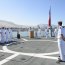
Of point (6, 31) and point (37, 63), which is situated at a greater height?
point (6, 31)

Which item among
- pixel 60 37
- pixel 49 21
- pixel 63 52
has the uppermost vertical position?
pixel 49 21

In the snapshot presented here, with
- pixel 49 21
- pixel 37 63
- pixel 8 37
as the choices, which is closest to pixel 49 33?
pixel 49 21

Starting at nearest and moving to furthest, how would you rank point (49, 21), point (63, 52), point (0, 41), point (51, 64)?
point (63, 52), point (51, 64), point (0, 41), point (49, 21)

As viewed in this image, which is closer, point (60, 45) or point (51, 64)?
point (60, 45)

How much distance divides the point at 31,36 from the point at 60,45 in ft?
73.7

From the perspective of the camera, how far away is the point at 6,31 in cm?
2208

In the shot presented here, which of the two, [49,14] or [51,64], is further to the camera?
[49,14]

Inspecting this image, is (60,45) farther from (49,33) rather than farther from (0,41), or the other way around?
(49,33)

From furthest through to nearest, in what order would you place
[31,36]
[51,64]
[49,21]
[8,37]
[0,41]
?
[49,21], [31,36], [8,37], [0,41], [51,64]

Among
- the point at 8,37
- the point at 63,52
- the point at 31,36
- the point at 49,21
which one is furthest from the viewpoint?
the point at 49,21

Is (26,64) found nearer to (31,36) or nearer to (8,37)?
(8,37)

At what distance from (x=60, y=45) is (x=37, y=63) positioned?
2.07 m

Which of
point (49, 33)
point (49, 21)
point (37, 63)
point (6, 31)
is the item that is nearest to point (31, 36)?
point (49, 33)

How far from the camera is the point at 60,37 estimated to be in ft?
25.3
